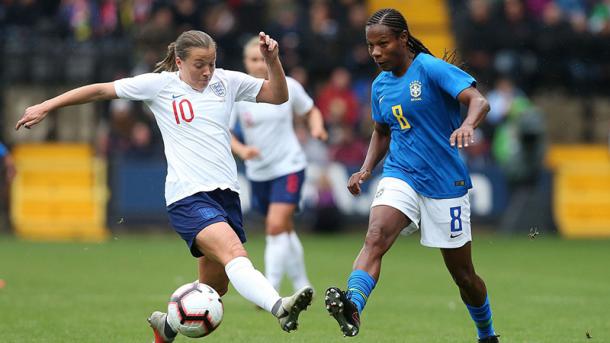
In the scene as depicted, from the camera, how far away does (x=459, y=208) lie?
26.1 ft

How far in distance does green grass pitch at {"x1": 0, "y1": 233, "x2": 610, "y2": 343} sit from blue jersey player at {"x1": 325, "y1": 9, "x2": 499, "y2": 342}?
149cm

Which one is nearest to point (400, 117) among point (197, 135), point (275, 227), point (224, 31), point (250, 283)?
point (197, 135)

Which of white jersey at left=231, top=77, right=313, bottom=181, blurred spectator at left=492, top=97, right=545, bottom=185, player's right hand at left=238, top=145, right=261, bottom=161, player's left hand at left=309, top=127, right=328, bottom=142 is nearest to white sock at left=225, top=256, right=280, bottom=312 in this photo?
player's right hand at left=238, top=145, right=261, bottom=161

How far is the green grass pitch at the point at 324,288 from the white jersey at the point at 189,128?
180cm

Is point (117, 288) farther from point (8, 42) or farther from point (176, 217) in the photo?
point (8, 42)

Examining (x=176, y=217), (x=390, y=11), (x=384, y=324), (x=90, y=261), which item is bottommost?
(x=90, y=261)

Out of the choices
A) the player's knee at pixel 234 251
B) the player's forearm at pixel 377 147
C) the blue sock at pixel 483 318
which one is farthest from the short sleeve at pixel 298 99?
the player's knee at pixel 234 251

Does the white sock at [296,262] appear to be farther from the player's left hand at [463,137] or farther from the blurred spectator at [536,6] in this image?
the blurred spectator at [536,6]

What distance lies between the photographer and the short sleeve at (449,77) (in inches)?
301

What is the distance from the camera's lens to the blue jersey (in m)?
7.89

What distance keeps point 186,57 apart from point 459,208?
2.13 meters

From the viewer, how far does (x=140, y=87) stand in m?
7.86

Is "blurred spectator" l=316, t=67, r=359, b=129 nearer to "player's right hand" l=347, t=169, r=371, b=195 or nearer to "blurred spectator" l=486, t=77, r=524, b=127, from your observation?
"blurred spectator" l=486, t=77, r=524, b=127

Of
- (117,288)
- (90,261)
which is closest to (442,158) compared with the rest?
(117,288)
